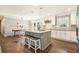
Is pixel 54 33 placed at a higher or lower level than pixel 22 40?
higher

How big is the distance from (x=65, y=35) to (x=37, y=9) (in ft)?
2.38

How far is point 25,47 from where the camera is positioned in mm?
1968

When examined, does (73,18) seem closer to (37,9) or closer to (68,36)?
(68,36)

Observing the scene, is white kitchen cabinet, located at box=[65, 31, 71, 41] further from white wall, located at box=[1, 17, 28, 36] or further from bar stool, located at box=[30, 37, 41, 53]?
white wall, located at box=[1, 17, 28, 36]

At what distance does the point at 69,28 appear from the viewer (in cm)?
196

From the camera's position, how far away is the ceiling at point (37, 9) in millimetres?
1937

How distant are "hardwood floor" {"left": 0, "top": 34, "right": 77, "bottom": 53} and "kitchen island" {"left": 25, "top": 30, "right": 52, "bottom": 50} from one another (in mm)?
80

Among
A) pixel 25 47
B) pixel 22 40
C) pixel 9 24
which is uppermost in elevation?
pixel 9 24

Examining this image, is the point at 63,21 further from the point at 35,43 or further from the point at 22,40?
the point at 22,40

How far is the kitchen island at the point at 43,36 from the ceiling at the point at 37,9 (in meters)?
0.34

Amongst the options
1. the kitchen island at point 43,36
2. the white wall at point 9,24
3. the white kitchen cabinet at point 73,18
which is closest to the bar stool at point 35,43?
the kitchen island at point 43,36

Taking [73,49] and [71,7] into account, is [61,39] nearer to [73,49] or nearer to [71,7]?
[73,49]

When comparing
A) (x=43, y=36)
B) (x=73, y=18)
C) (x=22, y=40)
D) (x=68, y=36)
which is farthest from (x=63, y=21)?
(x=22, y=40)
